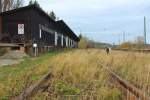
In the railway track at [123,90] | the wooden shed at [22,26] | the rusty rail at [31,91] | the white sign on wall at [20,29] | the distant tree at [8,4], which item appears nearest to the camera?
the railway track at [123,90]

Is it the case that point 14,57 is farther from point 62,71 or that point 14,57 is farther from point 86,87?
point 86,87

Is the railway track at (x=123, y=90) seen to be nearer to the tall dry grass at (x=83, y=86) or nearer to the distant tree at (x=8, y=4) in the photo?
the tall dry grass at (x=83, y=86)

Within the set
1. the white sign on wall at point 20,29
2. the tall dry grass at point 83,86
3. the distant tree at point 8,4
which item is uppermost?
the distant tree at point 8,4

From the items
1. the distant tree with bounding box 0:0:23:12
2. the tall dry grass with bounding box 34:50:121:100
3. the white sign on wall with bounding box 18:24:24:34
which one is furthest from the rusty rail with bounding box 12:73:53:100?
the distant tree with bounding box 0:0:23:12

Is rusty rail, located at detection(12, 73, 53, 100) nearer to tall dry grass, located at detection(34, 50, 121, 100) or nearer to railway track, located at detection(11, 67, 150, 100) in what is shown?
railway track, located at detection(11, 67, 150, 100)

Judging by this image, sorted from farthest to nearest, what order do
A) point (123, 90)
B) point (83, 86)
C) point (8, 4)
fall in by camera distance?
point (8, 4) → point (83, 86) → point (123, 90)

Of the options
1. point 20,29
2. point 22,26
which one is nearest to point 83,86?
point 20,29

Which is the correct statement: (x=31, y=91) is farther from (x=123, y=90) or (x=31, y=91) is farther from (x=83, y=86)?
(x=83, y=86)

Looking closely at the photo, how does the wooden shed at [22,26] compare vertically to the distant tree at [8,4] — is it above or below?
below

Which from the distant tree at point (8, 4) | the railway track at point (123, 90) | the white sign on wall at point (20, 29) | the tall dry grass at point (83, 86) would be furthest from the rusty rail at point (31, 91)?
the distant tree at point (8, 4)

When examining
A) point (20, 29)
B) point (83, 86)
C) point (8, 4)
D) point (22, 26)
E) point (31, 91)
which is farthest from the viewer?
point (8, 4)

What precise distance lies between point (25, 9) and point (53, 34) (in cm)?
1877

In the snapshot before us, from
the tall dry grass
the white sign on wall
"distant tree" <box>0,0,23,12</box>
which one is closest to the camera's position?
the tall dry grass

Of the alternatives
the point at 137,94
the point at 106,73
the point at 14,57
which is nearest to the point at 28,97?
the point at 137,94
